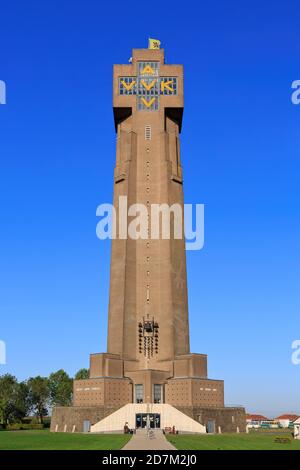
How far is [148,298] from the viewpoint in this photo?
10775 centimetres

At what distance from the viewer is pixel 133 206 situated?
112m

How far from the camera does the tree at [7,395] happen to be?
139 metres

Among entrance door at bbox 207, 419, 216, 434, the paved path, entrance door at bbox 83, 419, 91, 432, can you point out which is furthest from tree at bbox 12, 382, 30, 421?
the paved path

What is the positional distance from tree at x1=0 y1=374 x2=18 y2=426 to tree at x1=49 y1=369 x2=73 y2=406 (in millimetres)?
14424

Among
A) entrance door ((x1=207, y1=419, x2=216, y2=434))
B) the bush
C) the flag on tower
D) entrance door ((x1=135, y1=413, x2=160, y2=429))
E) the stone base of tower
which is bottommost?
the bush

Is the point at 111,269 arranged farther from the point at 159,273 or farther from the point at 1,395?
the point at 1,395

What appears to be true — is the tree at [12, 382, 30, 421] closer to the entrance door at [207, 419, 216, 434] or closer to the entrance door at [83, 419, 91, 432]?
the entrance door at [83, 419, 91, 432]

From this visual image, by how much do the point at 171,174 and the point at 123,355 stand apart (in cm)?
3782

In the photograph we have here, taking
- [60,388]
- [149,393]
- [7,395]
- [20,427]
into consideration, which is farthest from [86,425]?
[60,388]

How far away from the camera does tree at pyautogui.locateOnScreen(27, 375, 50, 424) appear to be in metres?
168

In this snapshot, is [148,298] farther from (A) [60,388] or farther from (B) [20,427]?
(A) [60,388]

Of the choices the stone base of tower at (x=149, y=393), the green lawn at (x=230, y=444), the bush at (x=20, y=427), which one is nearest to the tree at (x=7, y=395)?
the bush at (x=20, y=427)

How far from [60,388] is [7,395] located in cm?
2222
